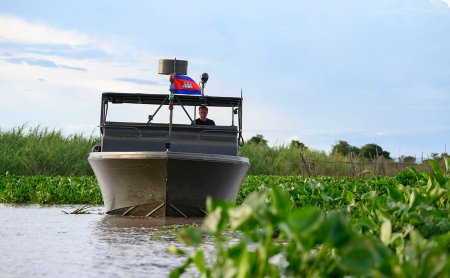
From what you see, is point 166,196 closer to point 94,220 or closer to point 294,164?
point 94,220

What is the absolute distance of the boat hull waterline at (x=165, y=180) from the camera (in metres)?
11.3

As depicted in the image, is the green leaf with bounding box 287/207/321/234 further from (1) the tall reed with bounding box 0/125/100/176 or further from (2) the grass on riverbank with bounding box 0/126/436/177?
(1) the tall reed with bounding box 0/125/100/176

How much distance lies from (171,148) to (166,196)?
4.29 feet

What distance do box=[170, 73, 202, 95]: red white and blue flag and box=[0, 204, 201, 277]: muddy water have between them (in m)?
2.45

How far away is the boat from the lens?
446 inches

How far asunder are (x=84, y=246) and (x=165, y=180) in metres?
3.56

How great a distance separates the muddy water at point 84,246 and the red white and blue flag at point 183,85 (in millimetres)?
2453

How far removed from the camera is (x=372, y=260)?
270 cm

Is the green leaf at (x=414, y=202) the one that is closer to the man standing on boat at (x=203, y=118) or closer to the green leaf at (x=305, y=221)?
the green leaf at (x=305, y=221)

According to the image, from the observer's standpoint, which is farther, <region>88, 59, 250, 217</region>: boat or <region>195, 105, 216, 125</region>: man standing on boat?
<region>195, 105, 216, 125</region>: man standing on boat

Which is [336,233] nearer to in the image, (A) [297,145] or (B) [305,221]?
(B) [305,221]

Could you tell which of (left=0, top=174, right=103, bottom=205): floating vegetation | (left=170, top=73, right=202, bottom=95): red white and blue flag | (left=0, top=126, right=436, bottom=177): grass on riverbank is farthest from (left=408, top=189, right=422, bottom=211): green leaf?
(left=0, top=126, right=436, bottom=177): grass on riverbank

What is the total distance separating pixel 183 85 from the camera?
13117 mm

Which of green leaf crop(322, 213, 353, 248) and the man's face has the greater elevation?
the man's face
